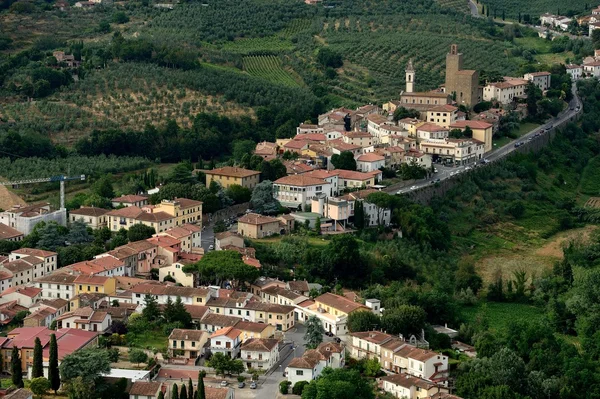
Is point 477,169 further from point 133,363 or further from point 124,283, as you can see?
point 133,363

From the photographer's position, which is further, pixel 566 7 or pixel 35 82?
pixel 566 7

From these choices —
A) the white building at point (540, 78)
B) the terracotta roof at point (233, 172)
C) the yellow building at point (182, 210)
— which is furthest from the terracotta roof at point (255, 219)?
the white building at point (540, 78)

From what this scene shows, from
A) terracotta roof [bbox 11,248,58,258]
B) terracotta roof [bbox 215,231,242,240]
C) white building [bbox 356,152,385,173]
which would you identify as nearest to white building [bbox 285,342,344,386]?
terracotta roof [bbox 215,231,242,240]

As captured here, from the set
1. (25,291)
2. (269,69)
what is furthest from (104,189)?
(269,69)

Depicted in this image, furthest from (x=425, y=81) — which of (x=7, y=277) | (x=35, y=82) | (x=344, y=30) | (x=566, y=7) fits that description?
(x=7, y=277)

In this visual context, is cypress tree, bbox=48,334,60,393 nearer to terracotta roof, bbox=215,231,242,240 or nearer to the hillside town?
the hillside town
